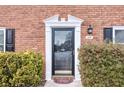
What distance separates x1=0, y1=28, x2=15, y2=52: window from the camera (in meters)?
14.3

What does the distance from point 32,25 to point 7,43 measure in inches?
47.9

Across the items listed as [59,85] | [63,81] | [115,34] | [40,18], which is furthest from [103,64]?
[40,18]

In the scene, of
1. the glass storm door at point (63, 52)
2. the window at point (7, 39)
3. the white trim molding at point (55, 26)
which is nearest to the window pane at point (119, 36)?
the white trim molding at point (55, 26)

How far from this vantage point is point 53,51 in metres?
14.5

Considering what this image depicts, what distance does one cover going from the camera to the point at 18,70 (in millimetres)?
12055

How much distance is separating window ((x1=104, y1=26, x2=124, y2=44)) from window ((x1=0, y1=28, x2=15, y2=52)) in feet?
12.1

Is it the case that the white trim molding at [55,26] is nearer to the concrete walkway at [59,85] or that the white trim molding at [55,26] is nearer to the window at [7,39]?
the concrete walkway at [59,85]

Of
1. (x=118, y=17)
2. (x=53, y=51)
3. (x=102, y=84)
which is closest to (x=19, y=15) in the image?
(x=53, y=51)

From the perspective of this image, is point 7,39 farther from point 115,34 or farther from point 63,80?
point 115,34

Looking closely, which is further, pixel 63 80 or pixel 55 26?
→ pixel 55 26

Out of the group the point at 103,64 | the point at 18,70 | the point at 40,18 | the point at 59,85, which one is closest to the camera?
the point at 103,64

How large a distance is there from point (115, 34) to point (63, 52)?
86.5 inches

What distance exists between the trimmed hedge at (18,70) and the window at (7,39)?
214 centimetres

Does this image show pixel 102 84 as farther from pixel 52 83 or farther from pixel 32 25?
pixel 32 25
